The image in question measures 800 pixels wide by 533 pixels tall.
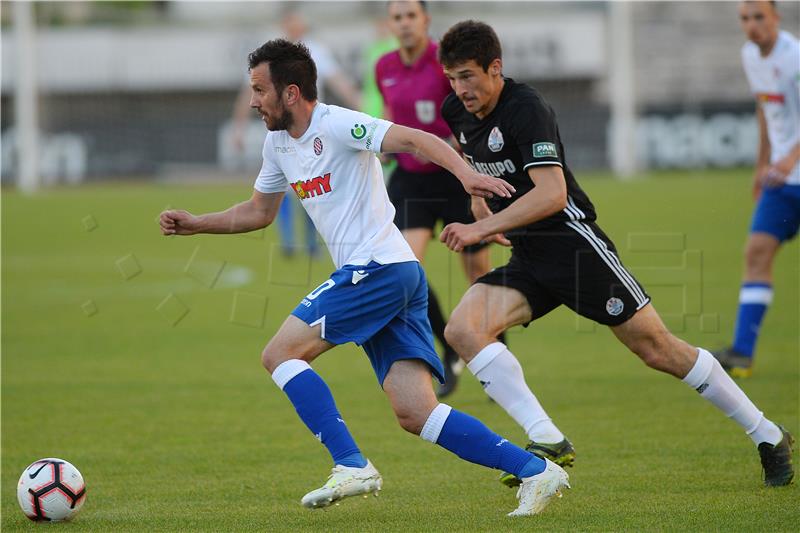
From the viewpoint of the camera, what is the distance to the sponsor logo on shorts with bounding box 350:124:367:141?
190 inches

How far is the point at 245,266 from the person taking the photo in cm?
1570

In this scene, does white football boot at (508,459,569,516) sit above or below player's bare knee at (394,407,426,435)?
below

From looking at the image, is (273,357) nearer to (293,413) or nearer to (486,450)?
(486,450)

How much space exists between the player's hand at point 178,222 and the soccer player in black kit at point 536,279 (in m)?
1.27

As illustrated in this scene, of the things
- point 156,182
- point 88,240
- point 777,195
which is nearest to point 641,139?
point 156,182

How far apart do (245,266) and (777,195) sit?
8959mm

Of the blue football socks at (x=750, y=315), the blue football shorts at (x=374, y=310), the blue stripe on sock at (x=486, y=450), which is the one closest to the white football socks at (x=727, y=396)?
the blue stripe on sock at (x=486, y=450)

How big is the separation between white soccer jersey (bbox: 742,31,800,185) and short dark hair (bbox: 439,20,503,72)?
3.54m

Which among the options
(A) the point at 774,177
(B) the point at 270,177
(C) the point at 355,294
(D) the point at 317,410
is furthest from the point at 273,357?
(A) the point at 774,177

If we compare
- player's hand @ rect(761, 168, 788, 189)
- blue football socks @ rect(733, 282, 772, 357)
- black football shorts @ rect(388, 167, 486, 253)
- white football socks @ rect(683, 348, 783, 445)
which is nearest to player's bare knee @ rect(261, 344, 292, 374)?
white football socks @ rect(683, 348, 783, 445)

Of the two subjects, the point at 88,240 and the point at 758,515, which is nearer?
the point at 758,515

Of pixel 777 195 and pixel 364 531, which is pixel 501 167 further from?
pixel 777 195

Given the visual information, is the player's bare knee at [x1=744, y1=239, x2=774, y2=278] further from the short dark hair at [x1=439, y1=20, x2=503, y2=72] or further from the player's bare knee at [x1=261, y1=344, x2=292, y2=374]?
the player's bare knee at [x1=261, y1=344, x2=292, y2=374]

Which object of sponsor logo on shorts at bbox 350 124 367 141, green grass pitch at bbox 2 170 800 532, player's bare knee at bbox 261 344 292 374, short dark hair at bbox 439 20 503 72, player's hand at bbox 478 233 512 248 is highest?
short dark hair at bbox 439 20 503 72
